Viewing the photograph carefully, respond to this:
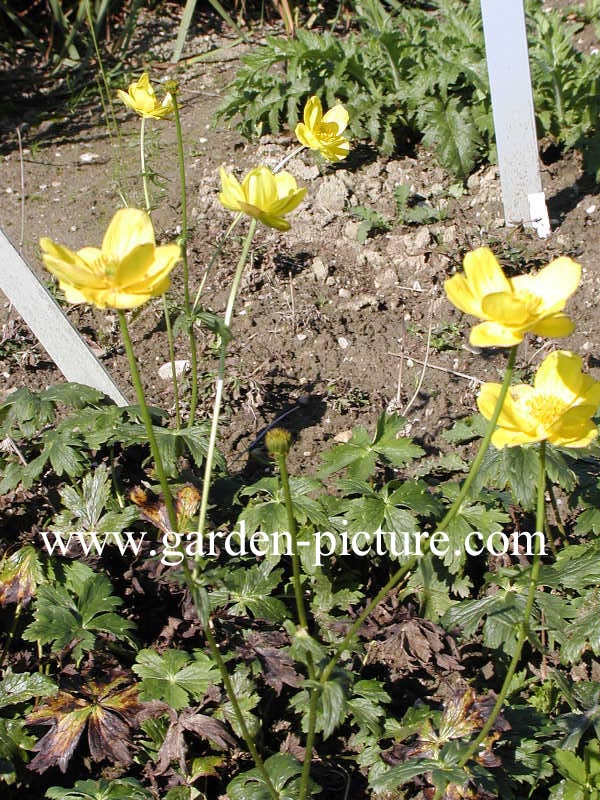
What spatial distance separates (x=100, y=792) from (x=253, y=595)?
0.47 meters

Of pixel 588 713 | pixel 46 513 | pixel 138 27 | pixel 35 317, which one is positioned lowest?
pixel 588 713

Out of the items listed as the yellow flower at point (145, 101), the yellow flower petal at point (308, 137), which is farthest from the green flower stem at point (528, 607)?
the yellow flower at point (145, 101)

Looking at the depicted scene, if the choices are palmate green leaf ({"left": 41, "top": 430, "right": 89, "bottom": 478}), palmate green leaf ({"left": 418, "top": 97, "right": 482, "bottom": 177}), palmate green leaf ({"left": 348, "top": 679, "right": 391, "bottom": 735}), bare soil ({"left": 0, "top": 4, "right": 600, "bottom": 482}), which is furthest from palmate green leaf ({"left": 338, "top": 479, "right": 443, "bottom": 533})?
palmate green leaf ({"left": 418, "top": 97, "right": 482, "bottom": 177})

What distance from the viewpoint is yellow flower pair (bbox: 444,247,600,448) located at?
1.08m

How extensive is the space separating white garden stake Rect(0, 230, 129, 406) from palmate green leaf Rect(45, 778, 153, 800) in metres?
1.05

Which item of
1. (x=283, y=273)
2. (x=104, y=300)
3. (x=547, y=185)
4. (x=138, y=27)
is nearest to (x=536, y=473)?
(x=104, y=300)

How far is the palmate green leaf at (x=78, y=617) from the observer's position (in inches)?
64.2

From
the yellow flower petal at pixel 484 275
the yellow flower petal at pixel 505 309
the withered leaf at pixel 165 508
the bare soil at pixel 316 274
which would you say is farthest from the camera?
the bare soil at pixel 316 274

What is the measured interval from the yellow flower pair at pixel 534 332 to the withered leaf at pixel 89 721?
0.88m

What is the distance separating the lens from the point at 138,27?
5.12 m

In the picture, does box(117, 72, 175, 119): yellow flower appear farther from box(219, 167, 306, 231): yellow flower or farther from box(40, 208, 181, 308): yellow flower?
box(40, 208, 181, 308): yellow flower

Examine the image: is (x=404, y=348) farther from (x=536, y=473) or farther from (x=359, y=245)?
(x=536, y=473)

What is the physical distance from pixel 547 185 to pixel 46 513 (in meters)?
2.34

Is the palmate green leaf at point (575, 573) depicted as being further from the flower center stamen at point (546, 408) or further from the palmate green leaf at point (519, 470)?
the flower center stamen at point (546, 408)
